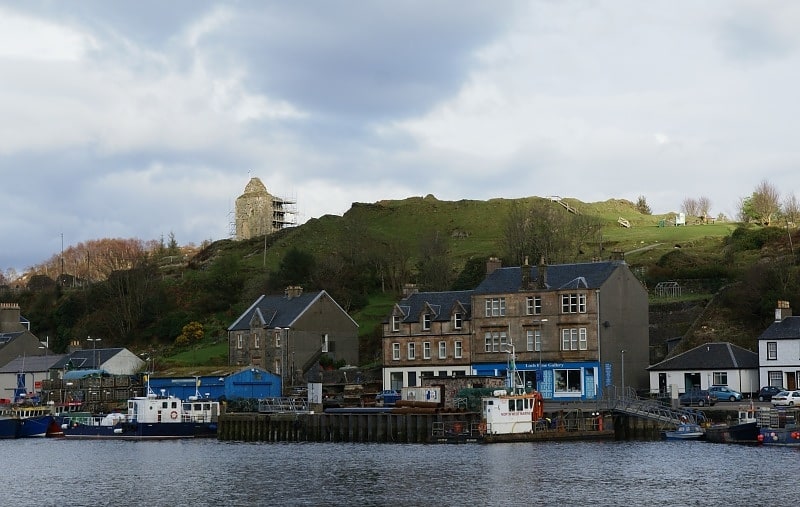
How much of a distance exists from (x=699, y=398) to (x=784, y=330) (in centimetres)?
933

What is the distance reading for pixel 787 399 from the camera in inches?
2985

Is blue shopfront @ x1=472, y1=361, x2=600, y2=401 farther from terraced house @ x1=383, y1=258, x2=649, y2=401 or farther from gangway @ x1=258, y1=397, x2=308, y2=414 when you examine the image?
gangway @ x1=258, y1=397, x2=308, y2=414

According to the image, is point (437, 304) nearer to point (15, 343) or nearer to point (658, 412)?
point (658, 412)

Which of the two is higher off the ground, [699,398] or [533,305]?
[533,305]

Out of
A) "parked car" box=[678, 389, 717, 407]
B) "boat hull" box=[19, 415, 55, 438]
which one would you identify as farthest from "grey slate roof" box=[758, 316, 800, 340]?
"boat hull" box=[19, 415, 55, 438]

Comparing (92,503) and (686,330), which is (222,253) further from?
(92,503)

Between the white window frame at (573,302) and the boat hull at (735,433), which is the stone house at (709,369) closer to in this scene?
the white window frame at (573,302)

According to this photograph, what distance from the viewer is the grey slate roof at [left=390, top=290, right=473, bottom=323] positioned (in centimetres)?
9781

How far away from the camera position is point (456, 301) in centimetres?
9794

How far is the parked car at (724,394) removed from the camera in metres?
81.5

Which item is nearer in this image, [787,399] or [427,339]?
[787,399]

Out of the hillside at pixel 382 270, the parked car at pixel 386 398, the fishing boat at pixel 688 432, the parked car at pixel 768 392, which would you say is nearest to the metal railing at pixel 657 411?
the fishing boat at pixel 688 432

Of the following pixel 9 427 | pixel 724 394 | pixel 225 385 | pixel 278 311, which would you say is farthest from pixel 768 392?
pixel 9 427

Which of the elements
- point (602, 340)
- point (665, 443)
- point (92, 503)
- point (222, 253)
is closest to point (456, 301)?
point (602, 340)
